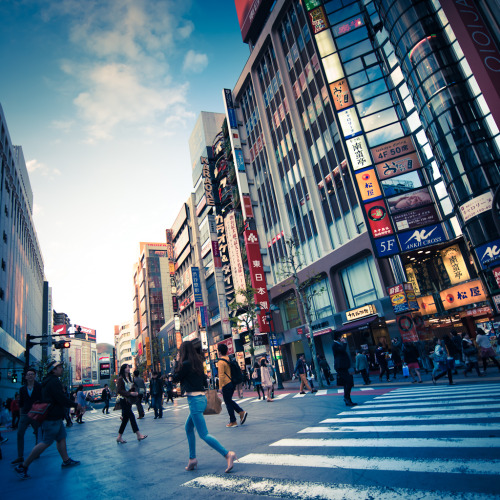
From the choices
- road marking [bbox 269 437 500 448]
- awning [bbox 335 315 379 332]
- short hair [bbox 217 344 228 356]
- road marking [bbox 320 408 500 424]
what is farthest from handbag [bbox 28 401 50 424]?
awning [bbox 335 315 379 332]

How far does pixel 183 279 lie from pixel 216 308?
652 inches

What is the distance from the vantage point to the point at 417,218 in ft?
71.8

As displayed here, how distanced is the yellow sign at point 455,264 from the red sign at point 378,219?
363 cm

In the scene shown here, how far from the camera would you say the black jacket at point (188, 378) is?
4805 mm

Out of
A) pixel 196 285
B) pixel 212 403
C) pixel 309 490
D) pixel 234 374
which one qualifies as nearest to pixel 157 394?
pixel 234 374

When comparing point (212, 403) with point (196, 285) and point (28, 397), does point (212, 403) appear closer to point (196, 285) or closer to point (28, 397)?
point (28, 397)

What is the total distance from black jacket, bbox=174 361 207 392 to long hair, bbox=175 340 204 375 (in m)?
0.04

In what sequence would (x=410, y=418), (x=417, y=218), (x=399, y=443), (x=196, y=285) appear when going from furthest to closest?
(x=196, y=285) < (x=417, y=218) < (x=410, y=418) < (x=399, y=443)

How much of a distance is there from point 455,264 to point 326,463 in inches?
827

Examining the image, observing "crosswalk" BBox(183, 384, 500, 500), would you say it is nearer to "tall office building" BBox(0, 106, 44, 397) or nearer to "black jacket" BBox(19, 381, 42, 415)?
"black jacket" BBox(19, 381, 42, 415)

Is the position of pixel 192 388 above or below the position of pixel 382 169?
below

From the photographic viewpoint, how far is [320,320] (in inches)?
1104

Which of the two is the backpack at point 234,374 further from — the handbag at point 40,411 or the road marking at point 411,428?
the handbag at point 40,411

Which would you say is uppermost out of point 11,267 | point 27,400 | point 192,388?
point 11,267
